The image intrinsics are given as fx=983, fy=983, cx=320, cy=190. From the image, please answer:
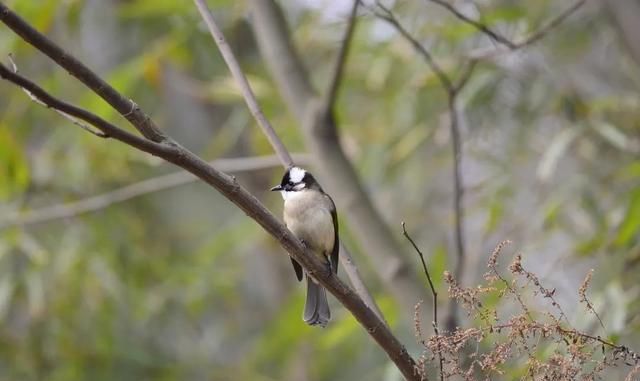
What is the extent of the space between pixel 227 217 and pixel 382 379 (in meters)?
1.56

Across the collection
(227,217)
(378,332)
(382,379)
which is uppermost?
(227,217)

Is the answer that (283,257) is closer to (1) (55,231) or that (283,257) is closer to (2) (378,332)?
(1) (55,231)

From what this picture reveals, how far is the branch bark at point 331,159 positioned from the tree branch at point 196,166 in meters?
0.94

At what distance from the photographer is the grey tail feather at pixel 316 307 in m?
1.99

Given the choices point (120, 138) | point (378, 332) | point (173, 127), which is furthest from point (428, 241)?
point (120, 138)

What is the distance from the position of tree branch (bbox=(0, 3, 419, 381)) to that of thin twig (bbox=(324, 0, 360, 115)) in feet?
2.74

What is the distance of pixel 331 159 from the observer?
2.53 metres

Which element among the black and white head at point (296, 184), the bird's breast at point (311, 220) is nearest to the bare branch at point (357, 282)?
the bird's breast at point (311, 220)

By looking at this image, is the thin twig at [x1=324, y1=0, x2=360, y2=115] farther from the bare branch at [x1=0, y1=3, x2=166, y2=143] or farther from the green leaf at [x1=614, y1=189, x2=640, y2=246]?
the bare branch at [x1=0, y1=3, x2=166, y2=143]

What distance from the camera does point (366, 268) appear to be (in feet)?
14.4

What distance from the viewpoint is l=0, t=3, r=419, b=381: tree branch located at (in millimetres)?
1124

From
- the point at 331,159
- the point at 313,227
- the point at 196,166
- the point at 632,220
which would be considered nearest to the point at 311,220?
the point at 313,227

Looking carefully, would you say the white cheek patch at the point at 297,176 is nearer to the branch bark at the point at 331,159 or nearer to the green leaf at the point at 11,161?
the branch bark at the point at 331,159

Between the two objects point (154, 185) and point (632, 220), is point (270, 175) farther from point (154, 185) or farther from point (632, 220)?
point (632, 220)
